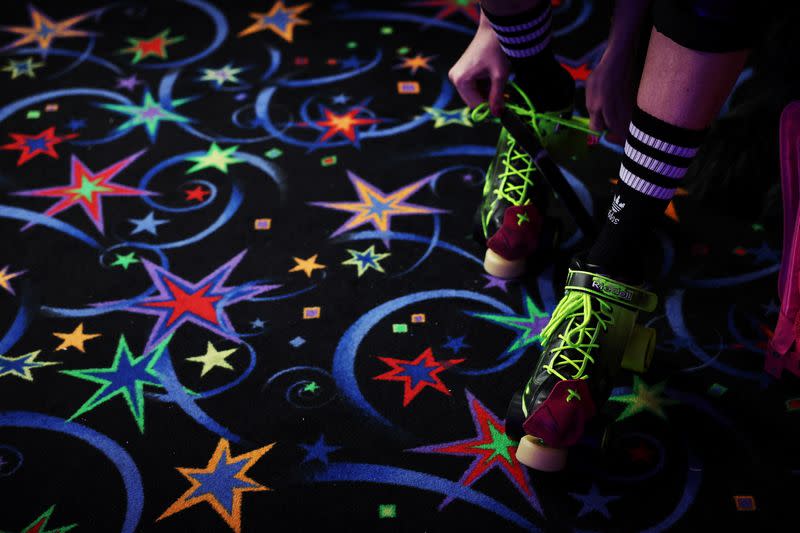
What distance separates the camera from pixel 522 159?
1.12m

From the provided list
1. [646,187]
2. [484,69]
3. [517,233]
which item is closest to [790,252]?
[646,187]

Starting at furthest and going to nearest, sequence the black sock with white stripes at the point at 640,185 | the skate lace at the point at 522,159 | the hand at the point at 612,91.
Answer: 1. the skate lace at the point at 522,159
2. the hand at the point at 612,91
3. the black sock with white stripes at the point at 640,185

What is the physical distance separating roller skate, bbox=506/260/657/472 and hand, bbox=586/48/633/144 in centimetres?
21

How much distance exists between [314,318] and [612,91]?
1.66ft

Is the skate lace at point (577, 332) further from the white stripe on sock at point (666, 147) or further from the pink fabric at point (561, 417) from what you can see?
the white stripe on sock at point (666, 147)

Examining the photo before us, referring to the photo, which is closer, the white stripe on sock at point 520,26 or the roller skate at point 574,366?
the roller skate at point 574,366

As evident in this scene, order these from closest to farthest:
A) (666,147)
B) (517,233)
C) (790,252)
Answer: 1. (666,147)
2. (790,252)
3. (517,233)

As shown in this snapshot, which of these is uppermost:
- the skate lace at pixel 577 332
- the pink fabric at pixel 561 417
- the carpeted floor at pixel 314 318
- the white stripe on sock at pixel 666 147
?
the white stripe on sock at pixel 666 147

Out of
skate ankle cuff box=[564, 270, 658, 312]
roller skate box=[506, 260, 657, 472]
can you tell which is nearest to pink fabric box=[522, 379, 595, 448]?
roller skate box=[506, 260, 657, 472]

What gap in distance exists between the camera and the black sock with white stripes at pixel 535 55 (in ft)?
3.34

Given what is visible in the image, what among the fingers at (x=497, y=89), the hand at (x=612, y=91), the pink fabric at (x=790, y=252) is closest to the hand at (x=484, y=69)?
the fingers at (x=497, y=89)

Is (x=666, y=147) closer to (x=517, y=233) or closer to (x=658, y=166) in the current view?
(x=658, y=166)

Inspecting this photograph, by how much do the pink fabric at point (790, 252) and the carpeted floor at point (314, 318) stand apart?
5cm

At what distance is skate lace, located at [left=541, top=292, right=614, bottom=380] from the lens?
90 centimetres
